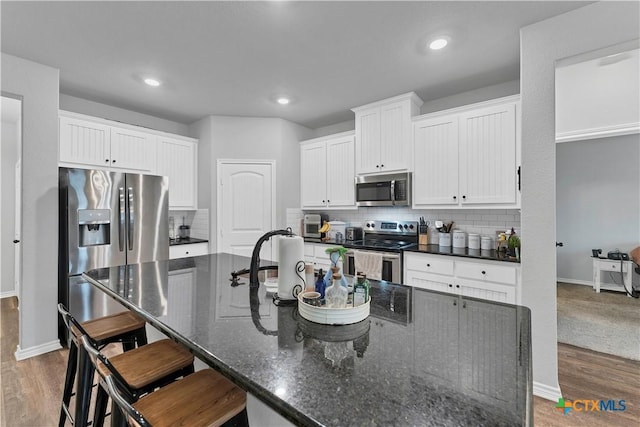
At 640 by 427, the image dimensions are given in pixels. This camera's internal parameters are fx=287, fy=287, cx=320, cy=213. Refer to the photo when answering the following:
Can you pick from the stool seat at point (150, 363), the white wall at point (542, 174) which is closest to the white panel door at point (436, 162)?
the white wall at point (542, 174)

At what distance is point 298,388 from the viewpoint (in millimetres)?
672

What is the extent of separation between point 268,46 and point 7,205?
4840 millimetres

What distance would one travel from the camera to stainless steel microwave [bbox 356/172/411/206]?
340cm

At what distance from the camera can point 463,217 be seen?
3.34 m

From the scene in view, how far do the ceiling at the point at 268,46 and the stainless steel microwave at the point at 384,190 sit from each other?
0.97m

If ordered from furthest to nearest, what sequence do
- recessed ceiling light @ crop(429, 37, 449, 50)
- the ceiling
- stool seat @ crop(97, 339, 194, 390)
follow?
1. recessed ceiling light @ crop(429, 37, 449, 50)
2. the ceiling
3. stool seat @ crop(97, 339, 194, 390)

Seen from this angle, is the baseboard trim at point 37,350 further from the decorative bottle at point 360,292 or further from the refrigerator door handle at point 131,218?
the decorative bottle at point 360,292

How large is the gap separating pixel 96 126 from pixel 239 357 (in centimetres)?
367

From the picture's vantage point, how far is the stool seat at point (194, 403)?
37.2 inches

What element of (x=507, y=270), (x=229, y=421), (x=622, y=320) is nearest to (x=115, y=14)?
(x=229, y=421)

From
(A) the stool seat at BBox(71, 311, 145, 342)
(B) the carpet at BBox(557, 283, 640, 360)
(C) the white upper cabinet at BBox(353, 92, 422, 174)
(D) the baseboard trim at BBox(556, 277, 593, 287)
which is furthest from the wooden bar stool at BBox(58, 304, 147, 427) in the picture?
(D) the baseboard trim at BBox(556, 277, 593, 287)

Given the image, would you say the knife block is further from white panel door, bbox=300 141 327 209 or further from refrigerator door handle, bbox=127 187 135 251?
refrigerator door handle, bbox=127 187 135 251

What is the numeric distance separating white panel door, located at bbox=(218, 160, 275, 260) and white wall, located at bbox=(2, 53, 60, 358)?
1760mm

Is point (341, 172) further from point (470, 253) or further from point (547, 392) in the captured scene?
point (547, 392)
